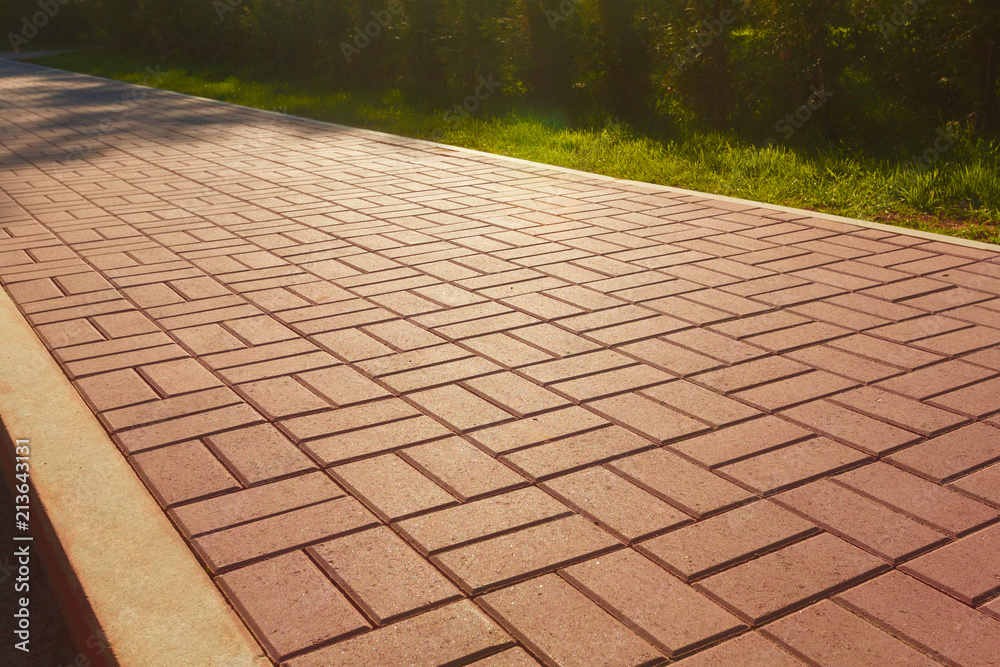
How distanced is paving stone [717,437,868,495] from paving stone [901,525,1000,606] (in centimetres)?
48

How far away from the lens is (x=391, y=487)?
288 centimetres

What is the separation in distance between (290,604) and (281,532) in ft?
1.15

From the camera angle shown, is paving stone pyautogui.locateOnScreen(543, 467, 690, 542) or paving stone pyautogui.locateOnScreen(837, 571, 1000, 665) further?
paving stone pyautogui.locateOnScreen(543, 467, 690, 542)

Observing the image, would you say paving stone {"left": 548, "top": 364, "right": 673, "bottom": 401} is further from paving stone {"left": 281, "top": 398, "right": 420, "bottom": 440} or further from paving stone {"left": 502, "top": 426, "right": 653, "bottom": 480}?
paving stone {"left": 281, "top": 398, "right": 420, "bottom": 440}

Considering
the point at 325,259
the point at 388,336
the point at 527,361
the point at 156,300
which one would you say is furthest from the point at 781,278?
the point at 156,300

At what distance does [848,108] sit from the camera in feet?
27.4

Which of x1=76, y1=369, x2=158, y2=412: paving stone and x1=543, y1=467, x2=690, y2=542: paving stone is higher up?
x1=543, y1=467, x2=690, y2=542: paving stone

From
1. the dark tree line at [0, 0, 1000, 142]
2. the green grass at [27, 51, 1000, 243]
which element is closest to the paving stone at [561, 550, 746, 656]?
the green grass at [27, 51, 1000, 243]

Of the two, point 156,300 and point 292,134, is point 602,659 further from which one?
point 292,134

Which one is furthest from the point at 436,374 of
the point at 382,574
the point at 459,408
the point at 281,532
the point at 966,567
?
the point at 966,567

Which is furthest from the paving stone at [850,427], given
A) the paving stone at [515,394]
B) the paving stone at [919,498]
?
the paving stone at [515,394]

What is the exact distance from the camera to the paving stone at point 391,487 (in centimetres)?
277

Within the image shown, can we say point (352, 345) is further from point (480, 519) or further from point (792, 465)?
point (792, 465)

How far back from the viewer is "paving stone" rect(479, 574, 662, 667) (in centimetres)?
213
